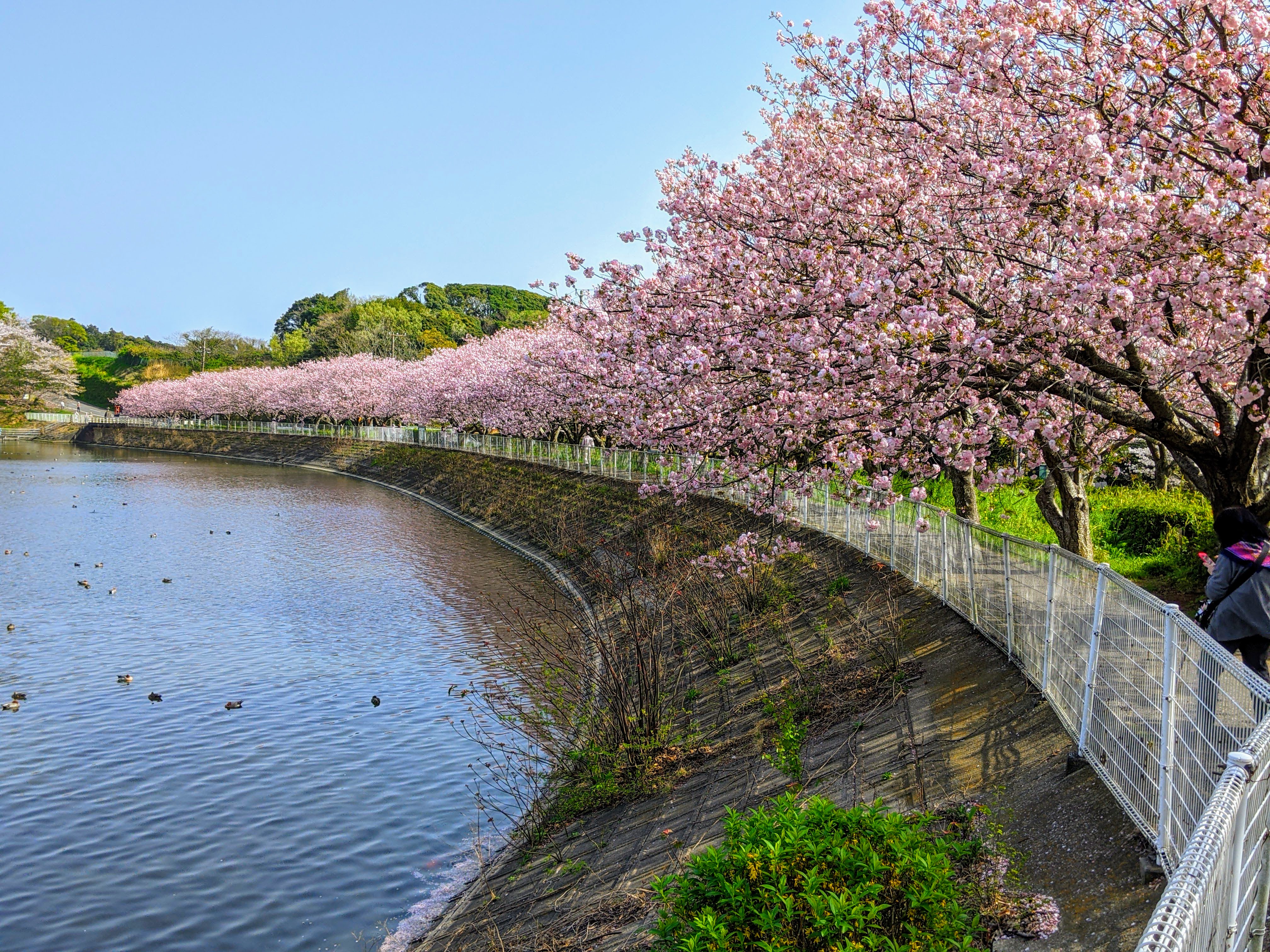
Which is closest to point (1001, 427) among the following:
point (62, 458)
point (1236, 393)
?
point (1236, 393)

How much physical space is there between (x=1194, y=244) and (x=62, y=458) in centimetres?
9833

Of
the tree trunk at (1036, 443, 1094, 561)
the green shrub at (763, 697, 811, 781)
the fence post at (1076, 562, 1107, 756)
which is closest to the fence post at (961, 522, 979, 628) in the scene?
the tree trunk at (1036, 443, 1094, 561)

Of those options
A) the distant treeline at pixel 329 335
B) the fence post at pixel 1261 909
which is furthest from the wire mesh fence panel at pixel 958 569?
the distant treeline at pixel 329 335

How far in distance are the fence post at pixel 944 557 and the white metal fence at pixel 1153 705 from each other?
0.03 m

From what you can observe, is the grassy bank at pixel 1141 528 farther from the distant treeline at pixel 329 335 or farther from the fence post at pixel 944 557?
the distant treeline at pixel 329 335

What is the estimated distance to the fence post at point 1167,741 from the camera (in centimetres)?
607

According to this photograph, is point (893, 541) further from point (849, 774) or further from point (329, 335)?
point (329, 335)

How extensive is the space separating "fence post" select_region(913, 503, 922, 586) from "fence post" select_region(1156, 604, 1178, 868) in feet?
29.3

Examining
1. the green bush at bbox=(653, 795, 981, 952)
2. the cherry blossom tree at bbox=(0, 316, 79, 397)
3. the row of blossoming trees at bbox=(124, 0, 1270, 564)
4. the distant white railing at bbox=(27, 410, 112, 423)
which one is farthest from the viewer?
the distant white railing at bbox=(27, 410, 112, 423)

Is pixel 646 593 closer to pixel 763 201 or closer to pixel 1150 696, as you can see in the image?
pixel 763 201

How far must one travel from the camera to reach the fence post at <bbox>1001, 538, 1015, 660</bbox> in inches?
426

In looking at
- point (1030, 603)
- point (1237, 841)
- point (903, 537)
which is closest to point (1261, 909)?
point (1237, 841)

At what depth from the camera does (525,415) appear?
54625 mm

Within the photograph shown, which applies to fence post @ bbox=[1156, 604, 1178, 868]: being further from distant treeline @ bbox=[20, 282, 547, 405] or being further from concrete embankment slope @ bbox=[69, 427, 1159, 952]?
distant treeline @ bbox=[20, 282, 547, 405]
